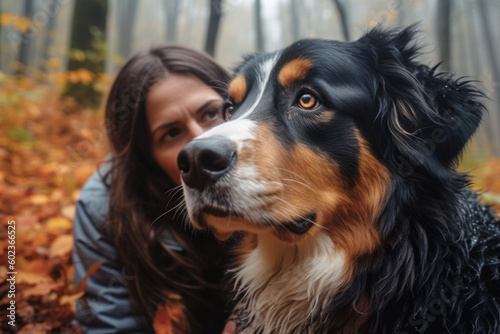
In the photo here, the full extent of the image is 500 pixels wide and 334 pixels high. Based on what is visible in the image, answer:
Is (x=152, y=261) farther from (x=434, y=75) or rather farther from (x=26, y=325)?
(x=434, y=75)

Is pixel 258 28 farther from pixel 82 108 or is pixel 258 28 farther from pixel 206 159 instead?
pixel 206 159

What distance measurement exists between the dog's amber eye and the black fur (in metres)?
0.04

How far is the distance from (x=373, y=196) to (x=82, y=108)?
25.2 ft

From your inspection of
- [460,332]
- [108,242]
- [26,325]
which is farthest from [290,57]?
[26,325]

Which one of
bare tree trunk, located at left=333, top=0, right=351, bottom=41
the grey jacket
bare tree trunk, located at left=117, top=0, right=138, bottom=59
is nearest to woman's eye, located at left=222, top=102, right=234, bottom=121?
the grey jacket

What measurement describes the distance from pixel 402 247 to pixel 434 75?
96 centimetres

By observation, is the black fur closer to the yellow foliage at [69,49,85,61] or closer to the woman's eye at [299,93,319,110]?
the woman's eye at [299,93,319,110]

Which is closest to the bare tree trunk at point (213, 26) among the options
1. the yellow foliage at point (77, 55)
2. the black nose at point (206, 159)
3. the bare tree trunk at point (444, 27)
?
the yellow foliage at point (77, 55)

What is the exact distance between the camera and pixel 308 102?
6.50 ft

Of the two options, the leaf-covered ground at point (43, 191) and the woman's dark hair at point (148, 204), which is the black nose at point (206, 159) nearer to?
the woman's dark hair at point (148, 204)

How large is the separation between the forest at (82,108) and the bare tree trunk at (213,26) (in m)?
0.02

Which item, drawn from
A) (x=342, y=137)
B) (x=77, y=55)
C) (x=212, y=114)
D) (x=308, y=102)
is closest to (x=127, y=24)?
(x=77, y=55)

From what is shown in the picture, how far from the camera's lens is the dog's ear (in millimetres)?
1890

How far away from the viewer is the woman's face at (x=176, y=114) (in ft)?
9.11
